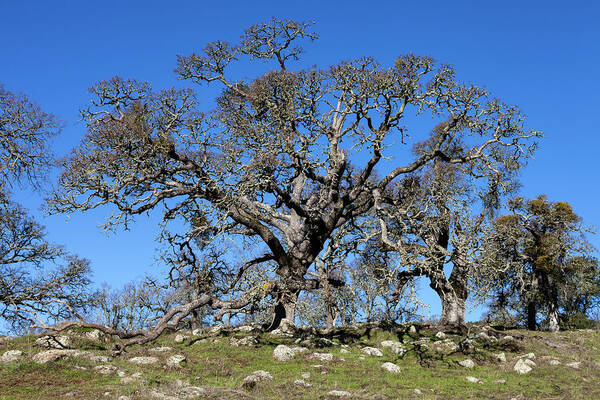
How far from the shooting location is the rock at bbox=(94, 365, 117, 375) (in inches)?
636

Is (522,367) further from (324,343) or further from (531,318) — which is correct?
(531,318)

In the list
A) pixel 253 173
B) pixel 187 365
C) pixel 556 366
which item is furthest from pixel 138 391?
pixel 556 366

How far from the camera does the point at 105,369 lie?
53.7ft

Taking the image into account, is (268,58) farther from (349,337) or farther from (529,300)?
(529,300)

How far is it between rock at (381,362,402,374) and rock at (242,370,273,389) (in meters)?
4.17

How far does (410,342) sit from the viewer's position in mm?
22547

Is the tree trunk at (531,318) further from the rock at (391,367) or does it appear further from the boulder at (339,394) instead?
the boulder at (339,394)

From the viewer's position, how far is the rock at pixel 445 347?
21328mm

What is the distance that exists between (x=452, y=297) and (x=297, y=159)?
10054mm

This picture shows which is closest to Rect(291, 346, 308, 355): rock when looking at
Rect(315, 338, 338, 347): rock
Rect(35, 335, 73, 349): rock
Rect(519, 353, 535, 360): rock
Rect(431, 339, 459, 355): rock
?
Rect(315, 338, 338, 347): rock

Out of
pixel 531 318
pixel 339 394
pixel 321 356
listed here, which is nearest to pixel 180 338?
pixel 321 356

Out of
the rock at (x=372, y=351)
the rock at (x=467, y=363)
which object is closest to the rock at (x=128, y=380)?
the rock at (x=372, y=351)

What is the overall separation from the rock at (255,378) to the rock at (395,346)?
643 centimetres

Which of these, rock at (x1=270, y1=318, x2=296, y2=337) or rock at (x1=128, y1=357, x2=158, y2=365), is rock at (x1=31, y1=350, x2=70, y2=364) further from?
rock at (x1=270, y1=318, x2=296, y2=337)
